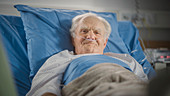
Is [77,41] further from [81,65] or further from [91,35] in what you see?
[81,65]

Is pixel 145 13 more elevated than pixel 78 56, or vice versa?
pixel 145 13

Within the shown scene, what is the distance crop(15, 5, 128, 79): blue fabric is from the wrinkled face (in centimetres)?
13

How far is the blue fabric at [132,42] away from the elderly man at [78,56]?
12.8 inches

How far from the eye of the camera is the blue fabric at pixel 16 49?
4.38 feet

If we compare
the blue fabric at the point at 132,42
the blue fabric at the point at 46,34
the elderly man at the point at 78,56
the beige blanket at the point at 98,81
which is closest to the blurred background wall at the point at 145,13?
the blue fabric at the point at 132,42

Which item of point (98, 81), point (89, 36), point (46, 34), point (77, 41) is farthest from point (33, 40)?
point (98, 81)

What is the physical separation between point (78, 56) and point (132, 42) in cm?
86

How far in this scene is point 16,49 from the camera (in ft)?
4.73

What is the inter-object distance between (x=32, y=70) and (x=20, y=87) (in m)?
0.18

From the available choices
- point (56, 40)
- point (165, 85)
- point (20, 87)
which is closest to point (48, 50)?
point (56, 40)

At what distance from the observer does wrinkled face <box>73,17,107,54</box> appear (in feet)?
4.59

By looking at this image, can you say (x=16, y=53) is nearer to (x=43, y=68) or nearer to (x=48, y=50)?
(x=48, y=50)

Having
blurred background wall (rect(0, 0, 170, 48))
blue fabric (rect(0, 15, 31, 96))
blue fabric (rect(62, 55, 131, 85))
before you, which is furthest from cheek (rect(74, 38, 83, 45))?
blurred background wall (rect(0, 0, 170, 48))

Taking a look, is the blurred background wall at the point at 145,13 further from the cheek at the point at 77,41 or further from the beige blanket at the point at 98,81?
the beige blanket at the point at 98,81
